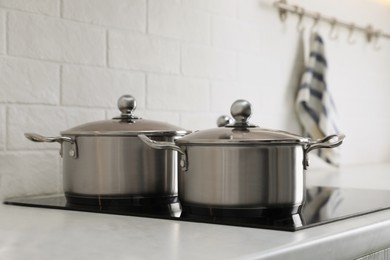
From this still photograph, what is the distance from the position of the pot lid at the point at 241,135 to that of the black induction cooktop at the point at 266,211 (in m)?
0.10

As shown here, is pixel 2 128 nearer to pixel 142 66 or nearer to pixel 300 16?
pixel 142 66

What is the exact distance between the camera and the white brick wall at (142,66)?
1.20 metres

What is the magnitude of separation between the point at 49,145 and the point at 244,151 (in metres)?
0.53

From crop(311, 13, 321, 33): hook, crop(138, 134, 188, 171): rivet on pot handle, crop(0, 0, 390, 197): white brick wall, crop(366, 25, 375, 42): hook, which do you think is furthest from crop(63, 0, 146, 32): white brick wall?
crop(366, 25, 375, 42): hook

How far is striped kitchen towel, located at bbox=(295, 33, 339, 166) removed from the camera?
75.6 inches

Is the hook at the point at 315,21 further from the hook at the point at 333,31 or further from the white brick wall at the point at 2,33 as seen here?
the white brick wall at the point at 2,33

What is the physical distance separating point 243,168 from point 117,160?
235mm

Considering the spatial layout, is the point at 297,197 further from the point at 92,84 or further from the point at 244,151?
the point at 92,84

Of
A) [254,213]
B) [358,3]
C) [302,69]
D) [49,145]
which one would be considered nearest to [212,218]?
[254,213]

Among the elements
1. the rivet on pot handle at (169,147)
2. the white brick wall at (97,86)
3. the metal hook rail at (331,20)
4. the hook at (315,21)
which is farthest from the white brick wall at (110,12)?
the hook at (315,21)

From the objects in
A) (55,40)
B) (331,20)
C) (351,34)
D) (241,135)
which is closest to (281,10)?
(331,20)

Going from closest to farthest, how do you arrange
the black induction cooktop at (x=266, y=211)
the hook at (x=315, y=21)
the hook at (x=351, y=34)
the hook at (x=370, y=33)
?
the black induction cooktop at (x=266, y=211)
the hook at (x=315, y=21)
the hook at (x=351, y=34)
the hook at (x=370, y=33)

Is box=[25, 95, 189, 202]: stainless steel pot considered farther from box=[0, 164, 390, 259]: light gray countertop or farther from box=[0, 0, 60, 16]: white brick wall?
box=[0, 0, 60, 16]: white brick wall

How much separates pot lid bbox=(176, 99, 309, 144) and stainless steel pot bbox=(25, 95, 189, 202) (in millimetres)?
109
